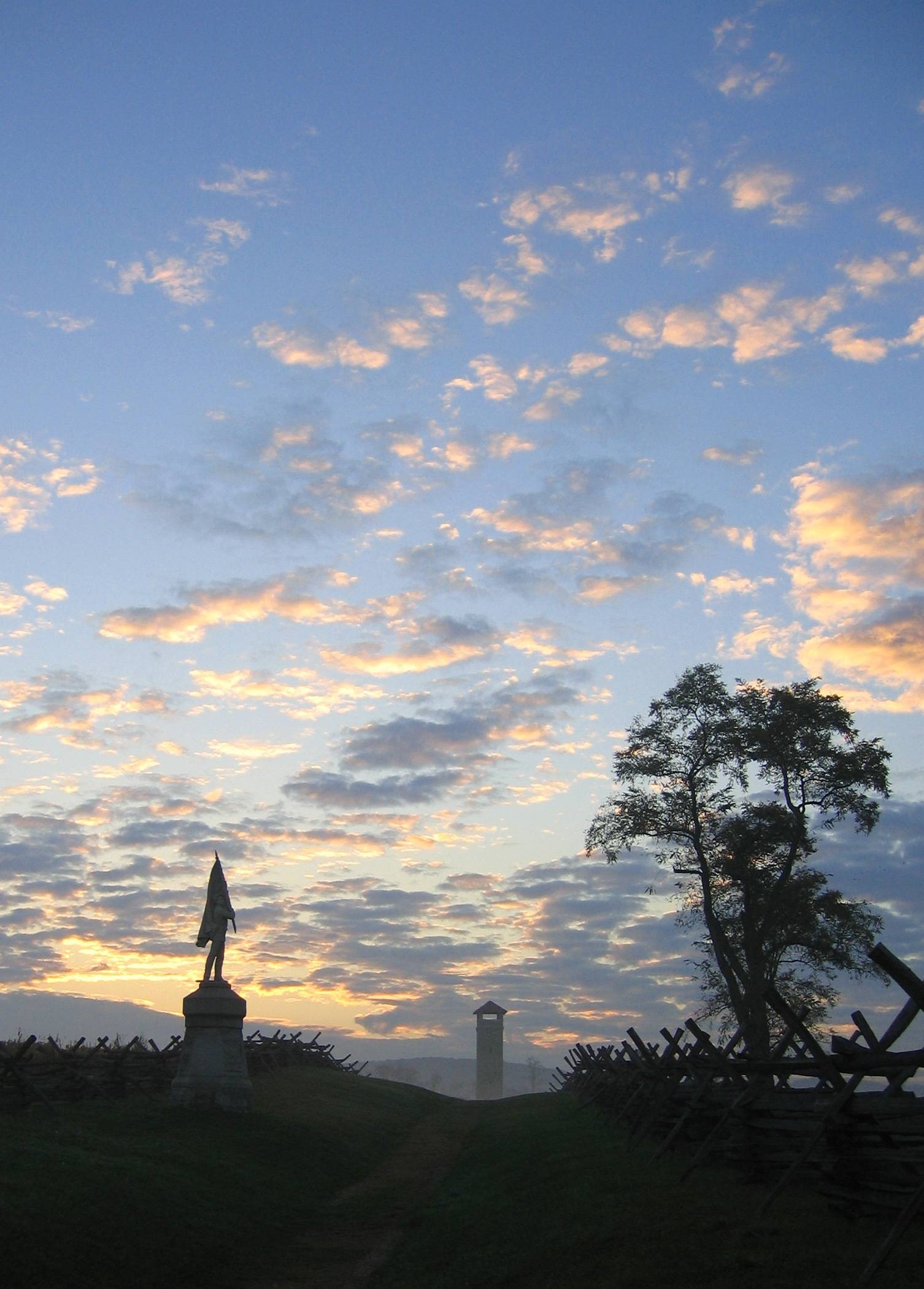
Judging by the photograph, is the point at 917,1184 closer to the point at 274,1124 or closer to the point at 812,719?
the point at 274,1124

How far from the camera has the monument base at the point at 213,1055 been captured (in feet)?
82.2

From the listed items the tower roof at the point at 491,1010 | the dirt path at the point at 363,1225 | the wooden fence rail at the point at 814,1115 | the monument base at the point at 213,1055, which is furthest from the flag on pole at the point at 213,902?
the tower roof at the point at 491,1010

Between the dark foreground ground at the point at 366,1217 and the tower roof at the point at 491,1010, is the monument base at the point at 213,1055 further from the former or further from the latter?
the tower roof at the point at 491,1010

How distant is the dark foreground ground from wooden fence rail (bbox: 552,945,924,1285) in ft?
1.13

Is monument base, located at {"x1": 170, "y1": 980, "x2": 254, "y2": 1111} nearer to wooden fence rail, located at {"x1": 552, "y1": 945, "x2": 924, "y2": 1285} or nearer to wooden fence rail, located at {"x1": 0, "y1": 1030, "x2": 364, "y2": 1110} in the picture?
wooden fence rail, located at {"x1": 0, "y1": 1030, "x2": 364, "y2": 1110}

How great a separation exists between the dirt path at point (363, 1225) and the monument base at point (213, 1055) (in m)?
3.88

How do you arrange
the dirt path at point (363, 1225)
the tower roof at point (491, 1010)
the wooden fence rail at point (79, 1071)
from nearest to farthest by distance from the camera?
the dirt path at point (363, 1225) < the wooden fence rail at point (79, 1071) < the tower roof at point (491, 1010)

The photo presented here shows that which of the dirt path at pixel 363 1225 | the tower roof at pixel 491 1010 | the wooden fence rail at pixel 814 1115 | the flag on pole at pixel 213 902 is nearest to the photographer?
the wooden fence rail at pixel 814 1115

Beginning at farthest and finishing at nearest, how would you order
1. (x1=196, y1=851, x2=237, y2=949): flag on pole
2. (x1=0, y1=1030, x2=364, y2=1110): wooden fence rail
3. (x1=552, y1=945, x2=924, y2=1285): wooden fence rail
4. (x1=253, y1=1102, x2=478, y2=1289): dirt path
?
(x1=196, y1=851, x2=237, y2=949): flag on pole < (x1=0, y1=1030, x2=364, y2=1110): wooden fence rail < (x1=253, y1=1102, x2=478, y2=1289): dirt path < (x1=552, y1=945, x2=924, y2=1285): wooden fence rail

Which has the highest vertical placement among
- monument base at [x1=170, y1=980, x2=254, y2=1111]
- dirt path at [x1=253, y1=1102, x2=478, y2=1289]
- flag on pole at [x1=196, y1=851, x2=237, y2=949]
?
flag on pole at [x1=196, y1=851, x2=237, y2=949]

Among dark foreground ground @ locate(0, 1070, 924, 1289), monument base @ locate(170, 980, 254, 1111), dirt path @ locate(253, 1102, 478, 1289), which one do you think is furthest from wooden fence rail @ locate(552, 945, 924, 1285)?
monument base @ locate(170, 980, 254, 1111)

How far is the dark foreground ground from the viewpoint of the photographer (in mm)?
10609

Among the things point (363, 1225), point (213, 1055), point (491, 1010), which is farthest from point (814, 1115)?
point (491, 1010)

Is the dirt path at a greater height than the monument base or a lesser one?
lesser
